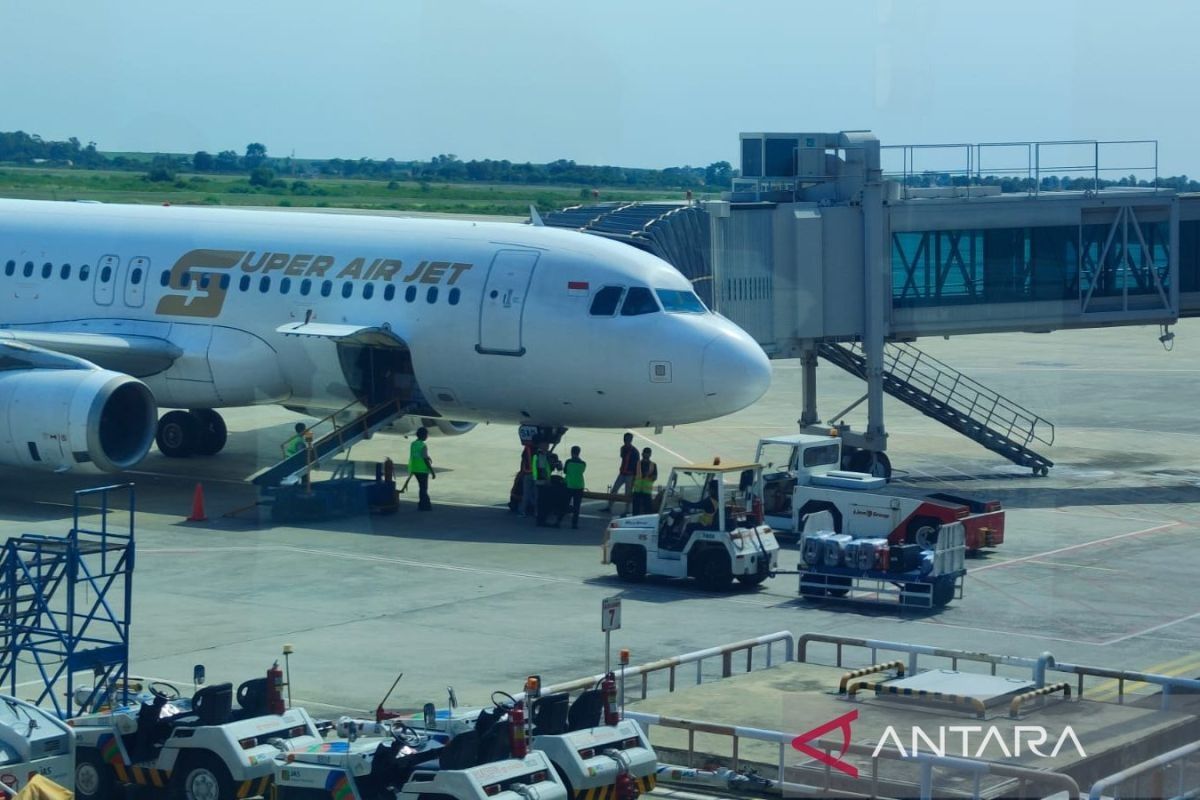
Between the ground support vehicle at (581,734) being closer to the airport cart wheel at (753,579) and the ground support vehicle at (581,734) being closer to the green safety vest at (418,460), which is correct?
the airport cart wheel at (753,579)

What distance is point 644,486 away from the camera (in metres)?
29.1

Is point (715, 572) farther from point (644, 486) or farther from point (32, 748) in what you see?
point (32, 748)

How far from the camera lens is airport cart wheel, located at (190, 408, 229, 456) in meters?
35.4

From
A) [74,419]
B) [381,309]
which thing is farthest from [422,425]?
[74,419]

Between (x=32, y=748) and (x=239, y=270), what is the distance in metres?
18.7

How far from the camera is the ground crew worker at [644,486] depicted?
2881 centimetres

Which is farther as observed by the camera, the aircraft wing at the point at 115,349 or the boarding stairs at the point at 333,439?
the aircraft wing at the point at 115,349

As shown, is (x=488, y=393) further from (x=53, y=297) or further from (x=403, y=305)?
(x=53, y=297)

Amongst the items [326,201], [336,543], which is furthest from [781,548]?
[326,201]

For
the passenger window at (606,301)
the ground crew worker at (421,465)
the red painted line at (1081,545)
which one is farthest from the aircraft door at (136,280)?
the red painted line at (1081,545)

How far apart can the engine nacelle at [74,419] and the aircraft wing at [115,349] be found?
6.63 ft

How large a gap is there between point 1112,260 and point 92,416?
19388 mm

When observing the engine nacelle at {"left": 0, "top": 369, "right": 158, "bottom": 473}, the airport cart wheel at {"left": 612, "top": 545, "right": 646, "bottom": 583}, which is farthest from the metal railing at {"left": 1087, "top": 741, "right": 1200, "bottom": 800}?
the engine nacelle at {"left": 0, "top": 369, "right": 158, "bottom": 473}

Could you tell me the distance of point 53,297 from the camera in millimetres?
33844
